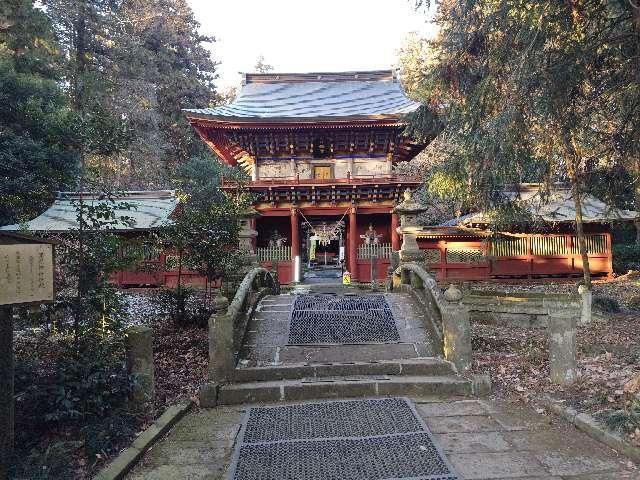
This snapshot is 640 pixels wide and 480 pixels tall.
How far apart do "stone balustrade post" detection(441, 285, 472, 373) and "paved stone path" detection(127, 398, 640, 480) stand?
78 cm

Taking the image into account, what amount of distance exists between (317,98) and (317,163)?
3.77 m

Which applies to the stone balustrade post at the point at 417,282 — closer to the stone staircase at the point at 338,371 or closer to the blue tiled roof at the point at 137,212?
the stone staircase at the point at 338,371

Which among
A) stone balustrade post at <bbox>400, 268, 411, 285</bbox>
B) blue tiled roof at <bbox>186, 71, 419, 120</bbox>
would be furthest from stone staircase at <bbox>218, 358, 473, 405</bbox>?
blue tiled roof at <bbox>186, 71, 419, 120</bbox>

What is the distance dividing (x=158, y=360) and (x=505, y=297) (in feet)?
24.5

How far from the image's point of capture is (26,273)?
11.8ft

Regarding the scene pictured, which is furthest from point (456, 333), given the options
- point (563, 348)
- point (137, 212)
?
point (137, 212)

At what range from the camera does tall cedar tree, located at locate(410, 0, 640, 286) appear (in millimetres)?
6094

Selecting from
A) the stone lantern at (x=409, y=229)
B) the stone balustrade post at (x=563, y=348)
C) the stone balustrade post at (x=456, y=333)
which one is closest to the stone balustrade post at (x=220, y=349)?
the stone balustrade post at (x=456, y=333)

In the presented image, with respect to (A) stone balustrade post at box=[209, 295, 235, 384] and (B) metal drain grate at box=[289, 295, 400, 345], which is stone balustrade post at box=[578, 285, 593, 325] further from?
(A) stone balustrade post at box=[209, 295, 235, 384]

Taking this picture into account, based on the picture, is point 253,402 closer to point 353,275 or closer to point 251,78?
point 353,275

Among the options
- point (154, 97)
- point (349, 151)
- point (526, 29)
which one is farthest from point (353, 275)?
point (154, 97)

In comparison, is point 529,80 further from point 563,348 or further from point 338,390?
point 338,390

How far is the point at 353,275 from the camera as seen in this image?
18250 mm

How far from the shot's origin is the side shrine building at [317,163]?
17.0m
